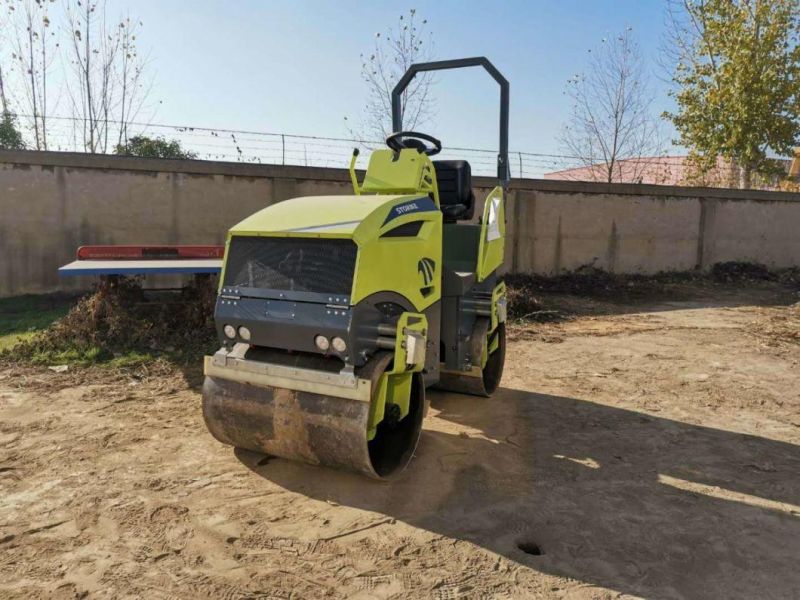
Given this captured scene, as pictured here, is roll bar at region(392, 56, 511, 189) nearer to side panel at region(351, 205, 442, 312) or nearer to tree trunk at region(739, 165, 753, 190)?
side panel at region(351, 205, 442, 312)

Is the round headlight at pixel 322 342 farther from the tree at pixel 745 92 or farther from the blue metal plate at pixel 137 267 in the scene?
the tree at pixel 745 92

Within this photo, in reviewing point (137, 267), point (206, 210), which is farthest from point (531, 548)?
point (206, 210)

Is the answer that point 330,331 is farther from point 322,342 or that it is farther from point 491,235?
point 491,235

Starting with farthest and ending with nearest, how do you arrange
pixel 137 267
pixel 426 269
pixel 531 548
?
pixel 137 267 < pixel 426 269 < pixel 531 548

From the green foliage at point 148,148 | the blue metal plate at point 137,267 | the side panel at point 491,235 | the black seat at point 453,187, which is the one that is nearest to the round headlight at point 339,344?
the side panel at point 491,235

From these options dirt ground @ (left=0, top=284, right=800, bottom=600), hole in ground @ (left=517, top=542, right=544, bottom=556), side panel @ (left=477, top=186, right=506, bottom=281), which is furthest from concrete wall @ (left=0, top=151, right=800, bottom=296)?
hole in ground @ (left=517, top=542, right=544, bottom=556)

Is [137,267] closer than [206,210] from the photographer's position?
Yes

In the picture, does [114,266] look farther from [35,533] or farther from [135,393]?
[35,533]

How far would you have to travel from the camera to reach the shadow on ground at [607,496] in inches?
115

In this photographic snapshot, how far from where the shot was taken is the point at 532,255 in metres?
12.5

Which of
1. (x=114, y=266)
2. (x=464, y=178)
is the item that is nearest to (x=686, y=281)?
(x=464, y=178)

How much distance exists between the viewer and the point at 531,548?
3.07 meters

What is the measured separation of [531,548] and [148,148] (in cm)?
1359

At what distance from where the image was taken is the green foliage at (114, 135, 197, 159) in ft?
44.9
